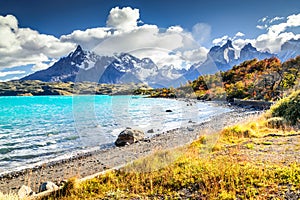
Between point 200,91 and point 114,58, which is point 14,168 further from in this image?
point 200,91

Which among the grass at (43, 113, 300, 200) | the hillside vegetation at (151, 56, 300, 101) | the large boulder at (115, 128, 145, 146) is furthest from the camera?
the hillside vegetation at (151, 56, 300, 101)

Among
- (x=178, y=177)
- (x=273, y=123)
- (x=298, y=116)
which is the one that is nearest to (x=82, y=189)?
(x=178, y=177)

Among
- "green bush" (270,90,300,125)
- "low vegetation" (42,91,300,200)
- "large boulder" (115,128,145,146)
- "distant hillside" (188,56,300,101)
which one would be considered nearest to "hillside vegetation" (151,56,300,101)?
"distant hillside" (188,56,300,101)

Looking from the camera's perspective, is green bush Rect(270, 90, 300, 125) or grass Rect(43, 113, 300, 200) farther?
green bush Rect(270, 90, 300, 125)

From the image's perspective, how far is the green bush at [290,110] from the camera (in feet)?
58.0

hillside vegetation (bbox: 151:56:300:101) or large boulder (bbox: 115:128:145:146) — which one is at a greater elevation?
hillside vegetation (bbox: 151:56:300:101)

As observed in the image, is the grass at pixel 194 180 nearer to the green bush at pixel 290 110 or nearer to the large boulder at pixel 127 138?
the green bush at pixel 290 110

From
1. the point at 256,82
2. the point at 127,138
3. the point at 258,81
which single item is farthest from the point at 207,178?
the point at 256,82

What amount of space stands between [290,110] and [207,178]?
14.3 meters

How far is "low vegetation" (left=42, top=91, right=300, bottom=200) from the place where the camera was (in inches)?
254

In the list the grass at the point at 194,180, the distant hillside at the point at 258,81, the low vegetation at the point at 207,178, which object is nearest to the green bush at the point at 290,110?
the low vegetation at the point at 207,178

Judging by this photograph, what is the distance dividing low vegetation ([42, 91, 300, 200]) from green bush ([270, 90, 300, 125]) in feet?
25.5

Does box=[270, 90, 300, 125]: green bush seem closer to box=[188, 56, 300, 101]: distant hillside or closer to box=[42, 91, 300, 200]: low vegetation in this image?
box=[42, 91, 300, 200]: low vegetation

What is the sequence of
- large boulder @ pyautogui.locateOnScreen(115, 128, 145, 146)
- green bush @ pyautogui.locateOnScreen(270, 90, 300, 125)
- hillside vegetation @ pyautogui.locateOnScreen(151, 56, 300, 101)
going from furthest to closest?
hillside vegetation @ pyautogui.locateOnScreen(151, 56, 300, 101) → large boulder @ pyautogui.locateOnScreen(115, 128, 145, 146) → green bush @ pyautogui.locateOnScreen(270, 90, 300, 125)
